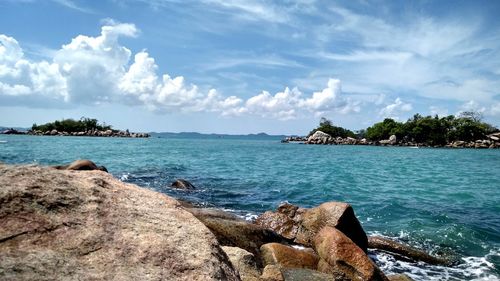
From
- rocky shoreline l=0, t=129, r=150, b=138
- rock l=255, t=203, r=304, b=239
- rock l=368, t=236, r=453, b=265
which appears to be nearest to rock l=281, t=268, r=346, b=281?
rock l=255, t=203, r=304, b=239

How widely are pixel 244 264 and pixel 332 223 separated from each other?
633 centimetres

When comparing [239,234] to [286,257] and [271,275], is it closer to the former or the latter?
[286,257]

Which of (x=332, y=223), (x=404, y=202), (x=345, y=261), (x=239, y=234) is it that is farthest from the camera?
(x=404, y=202)

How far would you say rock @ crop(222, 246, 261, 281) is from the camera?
22.0 ft

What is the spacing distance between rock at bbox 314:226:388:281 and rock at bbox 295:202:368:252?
2371 millimetres

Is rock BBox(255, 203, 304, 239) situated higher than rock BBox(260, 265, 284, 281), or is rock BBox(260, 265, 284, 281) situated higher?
rock BBox(260, 265, 284, 281)

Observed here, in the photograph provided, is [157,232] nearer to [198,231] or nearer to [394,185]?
[198,231]

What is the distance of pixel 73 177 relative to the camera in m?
4.82

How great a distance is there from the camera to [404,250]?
13.1 metres

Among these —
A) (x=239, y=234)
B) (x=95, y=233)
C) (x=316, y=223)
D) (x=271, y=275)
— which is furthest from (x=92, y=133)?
(x=95, y=233)

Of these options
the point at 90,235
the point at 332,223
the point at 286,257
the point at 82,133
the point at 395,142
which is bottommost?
the point at 286,257

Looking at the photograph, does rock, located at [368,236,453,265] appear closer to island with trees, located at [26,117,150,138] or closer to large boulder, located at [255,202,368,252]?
large boulder, located at [255,202,368,252]

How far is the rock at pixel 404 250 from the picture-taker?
41.6ft

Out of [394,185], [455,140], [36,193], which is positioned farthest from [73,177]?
[455,140]
